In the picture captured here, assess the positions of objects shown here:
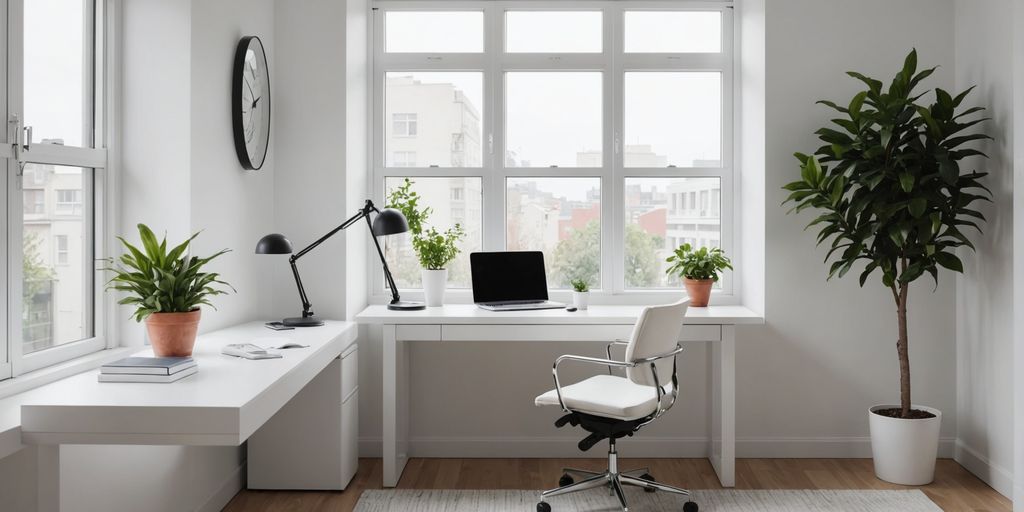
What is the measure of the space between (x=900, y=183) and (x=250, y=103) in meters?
2.99

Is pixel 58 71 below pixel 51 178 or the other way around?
the other way around

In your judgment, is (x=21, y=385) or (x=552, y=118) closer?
(x=21, y=385)

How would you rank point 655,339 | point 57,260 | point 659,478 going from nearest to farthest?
point 57,260 < point 655,339 < point 659,478

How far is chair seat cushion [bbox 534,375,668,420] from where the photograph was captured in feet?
9.31

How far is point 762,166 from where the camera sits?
3.67 meters

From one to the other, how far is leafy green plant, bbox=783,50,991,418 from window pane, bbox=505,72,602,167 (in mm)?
1192

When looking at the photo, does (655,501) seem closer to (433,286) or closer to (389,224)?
(433,286)

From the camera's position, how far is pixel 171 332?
2.34 metres

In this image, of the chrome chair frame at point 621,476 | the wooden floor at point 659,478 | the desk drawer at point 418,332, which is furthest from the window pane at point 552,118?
the wooden floor at point 659,478

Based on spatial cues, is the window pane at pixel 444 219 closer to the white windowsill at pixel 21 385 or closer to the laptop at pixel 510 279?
the laptop at pixel 510 279

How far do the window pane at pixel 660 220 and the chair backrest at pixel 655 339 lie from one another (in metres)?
1.01

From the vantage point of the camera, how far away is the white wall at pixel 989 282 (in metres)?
3.22

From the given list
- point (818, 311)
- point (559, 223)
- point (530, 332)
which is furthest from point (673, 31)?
point (530, 332)

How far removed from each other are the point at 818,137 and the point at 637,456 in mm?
1928
